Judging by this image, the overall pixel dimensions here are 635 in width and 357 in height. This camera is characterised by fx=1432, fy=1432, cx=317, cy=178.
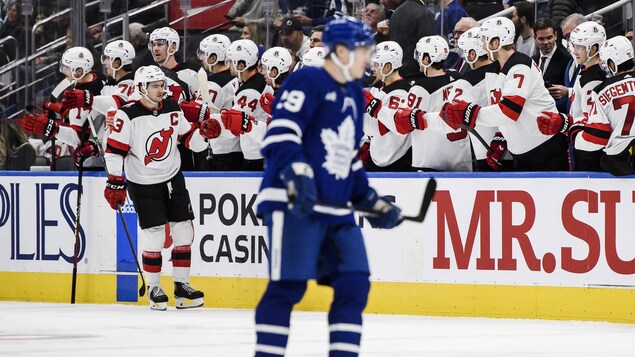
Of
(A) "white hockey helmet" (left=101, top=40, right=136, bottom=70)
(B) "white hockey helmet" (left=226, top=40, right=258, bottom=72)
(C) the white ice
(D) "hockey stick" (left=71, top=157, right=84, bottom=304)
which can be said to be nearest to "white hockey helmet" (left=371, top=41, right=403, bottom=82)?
(B) "white hockey helmet" (left=226, top=40, right=258, bottom=72)

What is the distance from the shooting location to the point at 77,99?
1089cm

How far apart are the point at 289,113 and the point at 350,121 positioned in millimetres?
331

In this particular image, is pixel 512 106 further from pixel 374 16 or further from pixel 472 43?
pixel 374 16

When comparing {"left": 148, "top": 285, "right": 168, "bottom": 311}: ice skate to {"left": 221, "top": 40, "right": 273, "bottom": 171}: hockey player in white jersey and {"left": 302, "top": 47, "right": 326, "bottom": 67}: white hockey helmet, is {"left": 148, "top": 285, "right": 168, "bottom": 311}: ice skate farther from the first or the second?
{"left": 302, "top": 47, "right": 326, "bottom": 67}: white hockey helmet

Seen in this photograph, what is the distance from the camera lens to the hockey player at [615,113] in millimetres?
8734

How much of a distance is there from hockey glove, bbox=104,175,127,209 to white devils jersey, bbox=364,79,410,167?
176cm

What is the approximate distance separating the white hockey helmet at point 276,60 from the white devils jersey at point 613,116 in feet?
8.38

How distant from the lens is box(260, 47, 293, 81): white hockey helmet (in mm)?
10539

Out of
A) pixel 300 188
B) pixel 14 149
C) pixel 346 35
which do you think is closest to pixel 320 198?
pixel 300 188

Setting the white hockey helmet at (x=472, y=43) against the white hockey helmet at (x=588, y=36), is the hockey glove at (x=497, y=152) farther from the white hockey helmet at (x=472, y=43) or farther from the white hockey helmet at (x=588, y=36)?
the white hockey helmet at (x=588, y=36)

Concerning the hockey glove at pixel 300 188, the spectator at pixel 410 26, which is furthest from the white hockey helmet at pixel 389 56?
the hockey glove at pixel 300 188

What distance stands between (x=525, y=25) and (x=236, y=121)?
7.20 feet

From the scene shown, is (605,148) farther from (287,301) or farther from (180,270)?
(287,301)

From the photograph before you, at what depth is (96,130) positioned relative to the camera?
11.2 m
